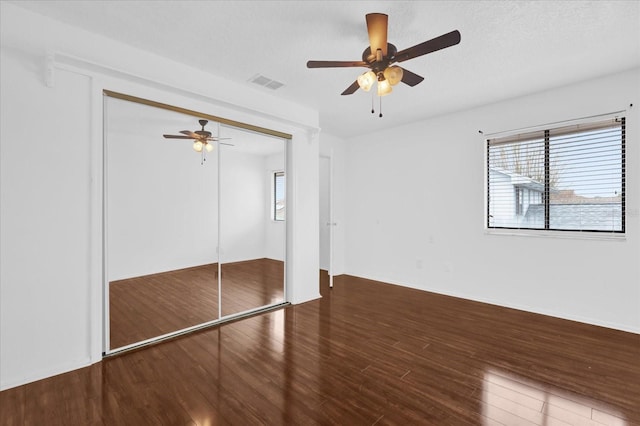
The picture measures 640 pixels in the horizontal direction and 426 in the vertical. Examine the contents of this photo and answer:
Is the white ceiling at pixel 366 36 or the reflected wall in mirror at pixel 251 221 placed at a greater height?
the white ceiling at pixel 366 36

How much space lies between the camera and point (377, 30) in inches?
84.4

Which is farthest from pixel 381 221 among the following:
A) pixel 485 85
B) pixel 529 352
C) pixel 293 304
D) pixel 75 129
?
pixel 75 129

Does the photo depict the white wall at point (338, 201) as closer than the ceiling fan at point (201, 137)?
No

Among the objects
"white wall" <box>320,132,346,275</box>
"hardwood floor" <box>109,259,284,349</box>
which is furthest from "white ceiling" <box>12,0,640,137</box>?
"white wall" <box>320,132,346,275</box>

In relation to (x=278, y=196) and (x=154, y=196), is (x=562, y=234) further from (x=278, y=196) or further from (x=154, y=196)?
(x=154, y=196)

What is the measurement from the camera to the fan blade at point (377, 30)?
2.07 m

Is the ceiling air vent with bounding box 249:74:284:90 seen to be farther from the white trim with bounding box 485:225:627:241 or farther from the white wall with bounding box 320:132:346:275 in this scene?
the white trim with bounding box 485:225:627:241

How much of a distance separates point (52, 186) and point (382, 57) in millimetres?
Result: 2798

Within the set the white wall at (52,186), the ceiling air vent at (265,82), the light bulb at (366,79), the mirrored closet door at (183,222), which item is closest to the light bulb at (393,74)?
the light bulb at (366,79)

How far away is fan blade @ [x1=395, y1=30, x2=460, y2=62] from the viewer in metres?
1.95

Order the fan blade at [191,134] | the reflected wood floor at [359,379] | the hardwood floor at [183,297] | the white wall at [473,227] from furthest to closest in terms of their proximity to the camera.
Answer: the white wall at [473,227] < the fan blade at [191,134] < the hardwood floor at [183,297] < the reflected wood floor at [359,379]

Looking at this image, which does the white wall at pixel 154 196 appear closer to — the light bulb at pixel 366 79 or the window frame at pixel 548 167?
the light bulb at pixel 366 79

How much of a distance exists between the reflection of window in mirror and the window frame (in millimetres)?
2957

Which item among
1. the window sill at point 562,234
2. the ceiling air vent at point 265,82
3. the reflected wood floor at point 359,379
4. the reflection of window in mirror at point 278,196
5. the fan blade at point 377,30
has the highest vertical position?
the ceiling air vent at point 265,82
